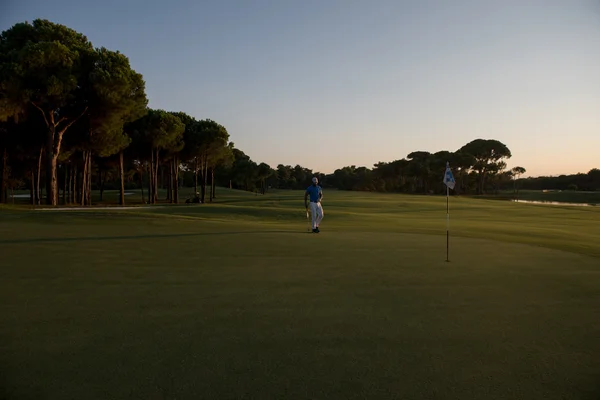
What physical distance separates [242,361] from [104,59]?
33279mm

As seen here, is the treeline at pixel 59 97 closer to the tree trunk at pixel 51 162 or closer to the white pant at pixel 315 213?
the tree trunk at pixel 51 162

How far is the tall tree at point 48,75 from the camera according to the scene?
88.4 ft

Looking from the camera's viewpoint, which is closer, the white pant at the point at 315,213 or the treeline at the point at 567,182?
the white pant at the point at 315,213

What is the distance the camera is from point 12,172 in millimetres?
52531

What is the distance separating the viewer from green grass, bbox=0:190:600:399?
12.9 feet

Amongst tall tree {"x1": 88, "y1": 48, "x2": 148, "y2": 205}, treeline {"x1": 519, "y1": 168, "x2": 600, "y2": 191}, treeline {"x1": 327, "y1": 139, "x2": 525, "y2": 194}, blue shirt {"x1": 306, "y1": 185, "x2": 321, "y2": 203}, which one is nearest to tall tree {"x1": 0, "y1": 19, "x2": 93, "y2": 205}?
tall tree {"x1": 88, "y1": 48, "x2": 148, "y2": 205}

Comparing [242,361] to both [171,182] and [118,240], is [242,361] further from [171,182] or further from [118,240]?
[171,182]

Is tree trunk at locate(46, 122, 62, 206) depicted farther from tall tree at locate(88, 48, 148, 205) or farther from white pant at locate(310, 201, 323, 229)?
white pant at locate(310, 201, 323, 229)

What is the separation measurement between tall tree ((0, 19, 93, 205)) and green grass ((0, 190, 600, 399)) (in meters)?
20.9

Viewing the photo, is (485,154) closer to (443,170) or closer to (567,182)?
(443,170)

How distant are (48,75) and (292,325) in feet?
98.6

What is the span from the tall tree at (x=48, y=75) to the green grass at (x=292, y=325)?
20.9 metres

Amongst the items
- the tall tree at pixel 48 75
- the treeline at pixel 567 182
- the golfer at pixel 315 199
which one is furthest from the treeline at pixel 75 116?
the treeline at pixel 567 182

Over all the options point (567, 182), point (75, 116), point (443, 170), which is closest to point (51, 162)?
point (75, 116)
